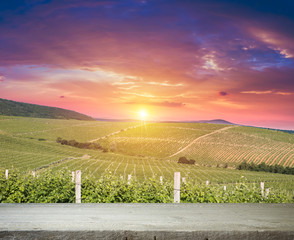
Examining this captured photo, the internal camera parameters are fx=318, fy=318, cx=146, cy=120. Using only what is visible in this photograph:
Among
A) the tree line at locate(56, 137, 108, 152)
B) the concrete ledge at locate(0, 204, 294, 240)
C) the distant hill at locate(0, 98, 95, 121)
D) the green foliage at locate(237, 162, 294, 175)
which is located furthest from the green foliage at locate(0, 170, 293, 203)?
the distant hill at locate(0, 98, 95, 121)

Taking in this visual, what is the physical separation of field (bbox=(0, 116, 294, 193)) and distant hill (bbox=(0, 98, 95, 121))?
1060 inches

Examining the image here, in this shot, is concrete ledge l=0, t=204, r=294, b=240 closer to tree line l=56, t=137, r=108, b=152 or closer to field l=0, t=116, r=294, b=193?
field l=0, t=116, r=294, b=193

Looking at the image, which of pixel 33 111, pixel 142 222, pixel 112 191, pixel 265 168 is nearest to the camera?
pixel 142 222

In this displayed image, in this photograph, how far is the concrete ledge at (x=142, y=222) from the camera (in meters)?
2.53

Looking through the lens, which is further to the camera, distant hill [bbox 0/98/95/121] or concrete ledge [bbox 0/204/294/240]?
distant hill [bbox 0/98/95/121]

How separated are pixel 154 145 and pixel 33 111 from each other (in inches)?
2665

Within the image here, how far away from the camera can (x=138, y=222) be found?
2.77m

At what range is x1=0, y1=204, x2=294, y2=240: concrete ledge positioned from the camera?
8.30 feet

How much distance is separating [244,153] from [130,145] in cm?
2607

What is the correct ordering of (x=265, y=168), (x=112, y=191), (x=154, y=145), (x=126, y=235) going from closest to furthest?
1. (x=126, y=235)
2. (x=112, y=191)
3. (x=265, y=168)
4. (x=154, y=145)

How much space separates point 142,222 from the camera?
2.77m

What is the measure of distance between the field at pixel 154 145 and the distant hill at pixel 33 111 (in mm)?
26916

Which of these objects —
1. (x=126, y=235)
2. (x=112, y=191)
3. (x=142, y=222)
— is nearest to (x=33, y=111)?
(x=112, y=191)

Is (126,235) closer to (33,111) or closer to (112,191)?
(112,191)
